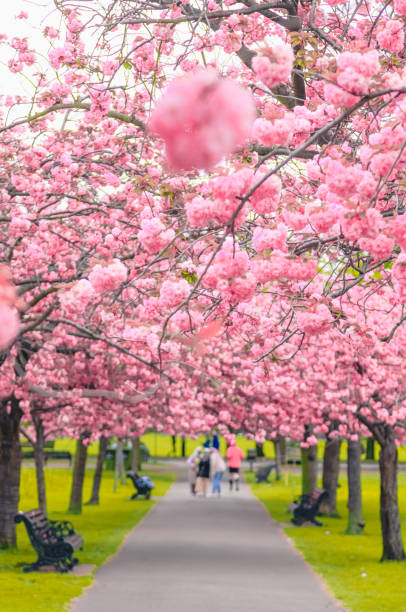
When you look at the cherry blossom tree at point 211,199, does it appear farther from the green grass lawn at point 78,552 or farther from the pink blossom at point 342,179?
the green grass lawn at point 78,552

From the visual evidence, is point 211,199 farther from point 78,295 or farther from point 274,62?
point 78,295

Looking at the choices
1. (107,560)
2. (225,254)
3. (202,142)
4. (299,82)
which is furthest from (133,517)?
(202,142)

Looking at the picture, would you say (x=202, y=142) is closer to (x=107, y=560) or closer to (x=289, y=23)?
(x=289, y=23)

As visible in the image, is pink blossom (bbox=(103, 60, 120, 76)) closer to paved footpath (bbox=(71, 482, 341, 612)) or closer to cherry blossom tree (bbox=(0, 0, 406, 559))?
cherry blossom tree (bbox=(0, 0, 406, 559))

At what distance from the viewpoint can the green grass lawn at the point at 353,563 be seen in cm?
1152

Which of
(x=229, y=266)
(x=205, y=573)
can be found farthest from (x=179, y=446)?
(x=229, y=266)

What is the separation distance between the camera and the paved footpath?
10656 millimetres

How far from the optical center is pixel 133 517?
24188 mm

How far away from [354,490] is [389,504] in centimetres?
440

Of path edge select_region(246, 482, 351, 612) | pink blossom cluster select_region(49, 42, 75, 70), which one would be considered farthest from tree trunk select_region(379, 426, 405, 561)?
pink blossom cluster select_region(49, 42, 75, 70)

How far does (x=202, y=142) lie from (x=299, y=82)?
5.59 meters

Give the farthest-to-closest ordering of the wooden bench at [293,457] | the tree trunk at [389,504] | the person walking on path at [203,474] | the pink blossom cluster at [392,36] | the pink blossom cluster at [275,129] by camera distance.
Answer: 1. the wooden bench at [293,457]
2. the person walking on path at [203,474]
3. the tree trunk at [389,504]
4. the pink blossom cluster at [392,36]
5. the pink blossom cluster at [275,129]

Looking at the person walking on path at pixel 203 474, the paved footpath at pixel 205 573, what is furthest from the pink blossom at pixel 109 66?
the person walking on path at pixel 203 474

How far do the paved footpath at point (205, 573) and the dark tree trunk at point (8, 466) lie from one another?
7.59 ft
